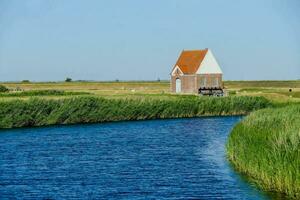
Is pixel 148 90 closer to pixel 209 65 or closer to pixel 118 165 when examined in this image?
pixel 209 65

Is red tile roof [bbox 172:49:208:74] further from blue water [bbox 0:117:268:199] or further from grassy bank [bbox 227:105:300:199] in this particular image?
grassy bank [bbox 227:105:300:199]

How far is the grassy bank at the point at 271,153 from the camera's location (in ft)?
70.3

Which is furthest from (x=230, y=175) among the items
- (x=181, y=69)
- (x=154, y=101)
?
(x=181, y=69)

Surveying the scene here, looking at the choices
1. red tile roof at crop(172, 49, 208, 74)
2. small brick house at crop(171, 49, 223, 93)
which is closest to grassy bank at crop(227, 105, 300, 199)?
small brick house at crop(171, 49, 223, 93)

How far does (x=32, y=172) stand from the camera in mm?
29531

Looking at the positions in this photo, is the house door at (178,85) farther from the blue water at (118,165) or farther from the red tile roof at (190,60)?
the blue water at (118,165)

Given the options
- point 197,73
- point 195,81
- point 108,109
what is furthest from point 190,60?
point 108,109

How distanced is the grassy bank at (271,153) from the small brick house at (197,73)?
181ft

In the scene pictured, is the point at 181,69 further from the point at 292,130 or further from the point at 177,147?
the point at 292,130

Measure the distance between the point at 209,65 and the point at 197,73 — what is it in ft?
8.43

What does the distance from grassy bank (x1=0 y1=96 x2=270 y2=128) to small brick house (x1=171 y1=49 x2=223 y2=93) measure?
13.6 metres

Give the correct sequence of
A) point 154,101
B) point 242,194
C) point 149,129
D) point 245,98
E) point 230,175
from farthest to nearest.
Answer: point 245,98
point 154,101
point 149,129
point 230,175
point 242,194

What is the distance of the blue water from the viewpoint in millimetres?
24484

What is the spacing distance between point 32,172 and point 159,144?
A: 525 inches
